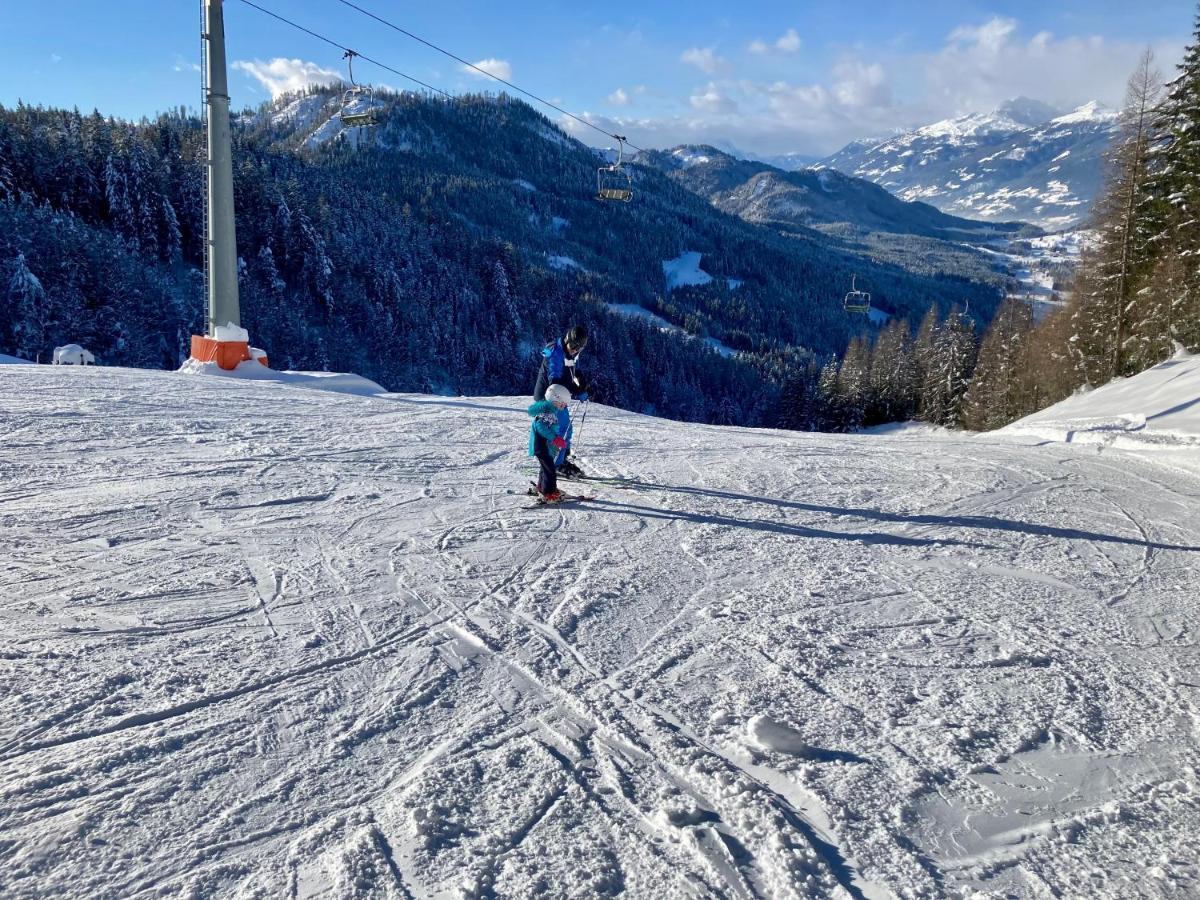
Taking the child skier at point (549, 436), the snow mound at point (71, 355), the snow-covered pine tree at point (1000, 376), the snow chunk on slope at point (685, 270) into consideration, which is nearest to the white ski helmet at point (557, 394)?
the child skier at point (549, 436)

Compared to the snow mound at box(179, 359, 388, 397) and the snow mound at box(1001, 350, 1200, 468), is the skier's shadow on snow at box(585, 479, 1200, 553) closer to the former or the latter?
the snow mound at box(1001, 350, 1200, 468)

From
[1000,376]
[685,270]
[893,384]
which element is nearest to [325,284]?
[893,384]

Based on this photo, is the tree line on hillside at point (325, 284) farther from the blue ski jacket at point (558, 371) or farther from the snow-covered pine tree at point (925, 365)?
the snow-covered pine tree at point (925, 365)

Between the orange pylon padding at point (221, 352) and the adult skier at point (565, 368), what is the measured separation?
38.1 feet

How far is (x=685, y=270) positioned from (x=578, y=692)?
563 feet

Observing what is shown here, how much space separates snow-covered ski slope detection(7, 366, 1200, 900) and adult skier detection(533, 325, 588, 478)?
1.13m

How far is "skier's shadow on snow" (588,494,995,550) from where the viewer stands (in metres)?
6.50

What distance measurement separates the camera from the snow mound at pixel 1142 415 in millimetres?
11660

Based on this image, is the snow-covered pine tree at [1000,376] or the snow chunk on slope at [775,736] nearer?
the snow chunk on slope at [775,736]

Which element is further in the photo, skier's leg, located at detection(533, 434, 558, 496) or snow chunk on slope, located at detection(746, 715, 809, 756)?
skier's leg, located at detection(533, 434, 558, 496)

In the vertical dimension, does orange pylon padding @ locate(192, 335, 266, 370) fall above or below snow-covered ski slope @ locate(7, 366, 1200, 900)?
above

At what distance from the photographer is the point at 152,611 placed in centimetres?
433

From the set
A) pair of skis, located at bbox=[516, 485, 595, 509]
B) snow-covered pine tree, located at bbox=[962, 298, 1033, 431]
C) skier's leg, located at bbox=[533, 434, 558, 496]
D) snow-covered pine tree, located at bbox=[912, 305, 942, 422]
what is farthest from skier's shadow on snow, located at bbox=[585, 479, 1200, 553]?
snow-covered pine tree, located at bbox=[912, 305, 942, 422]

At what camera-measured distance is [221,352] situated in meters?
16.3
